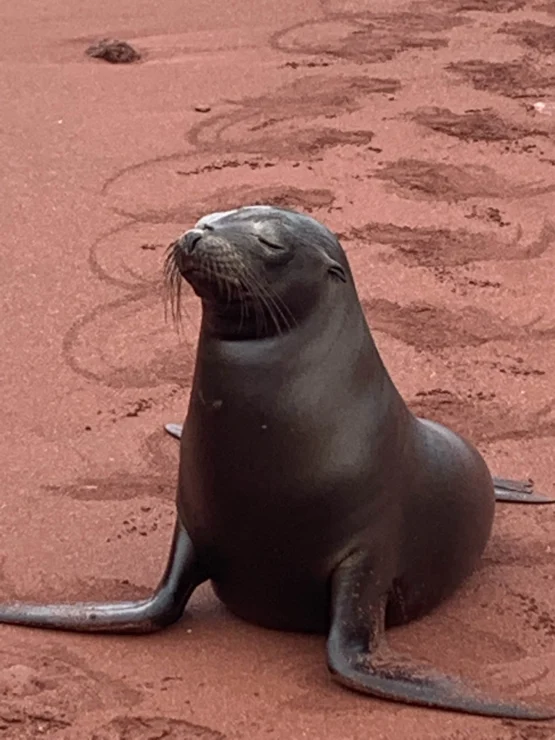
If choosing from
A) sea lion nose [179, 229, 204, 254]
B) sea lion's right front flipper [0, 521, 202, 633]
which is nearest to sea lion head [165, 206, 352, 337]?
sea lion nose [179, 229, 204, 254]

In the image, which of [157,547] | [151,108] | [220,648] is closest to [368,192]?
[151,108]

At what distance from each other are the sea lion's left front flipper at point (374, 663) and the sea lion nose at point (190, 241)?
2.37 ft

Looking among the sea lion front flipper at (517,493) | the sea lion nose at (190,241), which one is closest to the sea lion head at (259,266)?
the sea lion nose at (190,241)

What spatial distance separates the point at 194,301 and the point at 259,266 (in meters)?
2.12

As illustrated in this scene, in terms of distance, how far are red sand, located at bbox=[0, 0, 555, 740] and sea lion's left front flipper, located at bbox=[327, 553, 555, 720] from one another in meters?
0.04

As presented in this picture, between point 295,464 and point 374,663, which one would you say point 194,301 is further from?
point 374,663

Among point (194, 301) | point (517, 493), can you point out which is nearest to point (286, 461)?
point (517, 493)

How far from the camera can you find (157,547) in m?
3.64

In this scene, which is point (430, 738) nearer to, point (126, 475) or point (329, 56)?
point (126, 475)

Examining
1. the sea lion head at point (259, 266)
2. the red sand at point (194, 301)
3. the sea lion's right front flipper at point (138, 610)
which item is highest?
the sea lion head at point (259, 266)

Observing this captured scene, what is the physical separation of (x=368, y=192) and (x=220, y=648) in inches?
118

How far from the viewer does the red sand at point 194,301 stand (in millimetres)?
3100

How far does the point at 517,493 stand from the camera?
154 inches

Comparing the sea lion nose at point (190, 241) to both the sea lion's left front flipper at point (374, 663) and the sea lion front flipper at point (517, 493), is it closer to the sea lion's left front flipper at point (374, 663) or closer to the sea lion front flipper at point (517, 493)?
the sea lion's left front flipper at point (374, 663)
